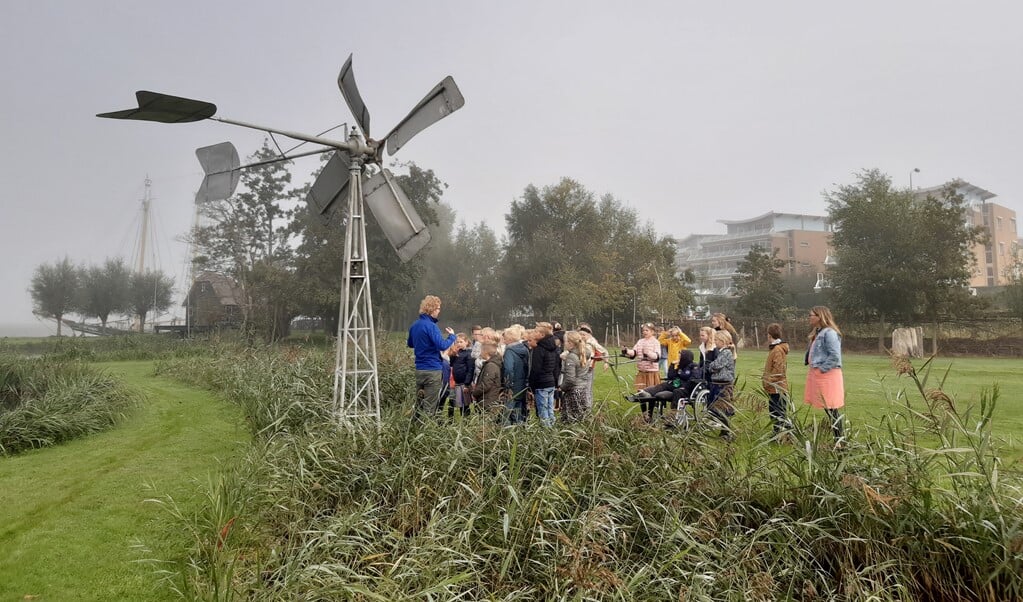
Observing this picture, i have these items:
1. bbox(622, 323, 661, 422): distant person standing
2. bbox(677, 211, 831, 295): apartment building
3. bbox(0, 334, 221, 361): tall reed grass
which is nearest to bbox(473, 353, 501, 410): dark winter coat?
bbox(622, 323, 661, 422): distant person standing

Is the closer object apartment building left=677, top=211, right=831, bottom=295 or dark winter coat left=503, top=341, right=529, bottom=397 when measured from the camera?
dark winter coat left=503, top=341, right=529, bottom=397

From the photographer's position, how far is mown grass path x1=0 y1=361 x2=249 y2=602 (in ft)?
13.2

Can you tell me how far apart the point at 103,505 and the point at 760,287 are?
35.8 meters

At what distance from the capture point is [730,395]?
5.12 meters

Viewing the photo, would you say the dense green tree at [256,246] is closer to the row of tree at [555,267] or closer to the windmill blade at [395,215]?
the row of tree at [555,267]

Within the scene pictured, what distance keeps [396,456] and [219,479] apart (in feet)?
4.62

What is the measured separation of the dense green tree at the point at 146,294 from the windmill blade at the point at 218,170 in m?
27.2

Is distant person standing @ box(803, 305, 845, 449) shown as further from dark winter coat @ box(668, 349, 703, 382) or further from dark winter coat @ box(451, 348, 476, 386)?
dark winter coat @ box(451, 348, 476, 386)

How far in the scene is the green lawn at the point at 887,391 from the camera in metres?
4.94

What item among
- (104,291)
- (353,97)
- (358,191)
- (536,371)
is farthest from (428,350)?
(104,291)

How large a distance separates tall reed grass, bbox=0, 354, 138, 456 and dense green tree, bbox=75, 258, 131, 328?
19470mm

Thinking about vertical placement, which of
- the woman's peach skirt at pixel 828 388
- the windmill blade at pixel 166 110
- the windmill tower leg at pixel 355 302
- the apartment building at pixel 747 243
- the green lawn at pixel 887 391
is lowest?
the green lawn at pixel 887 391

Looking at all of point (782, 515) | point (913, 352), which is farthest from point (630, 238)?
point (782, 515)

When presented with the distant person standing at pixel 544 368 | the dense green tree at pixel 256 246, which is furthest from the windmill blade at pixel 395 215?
the dense green tree at pixel 256 246
